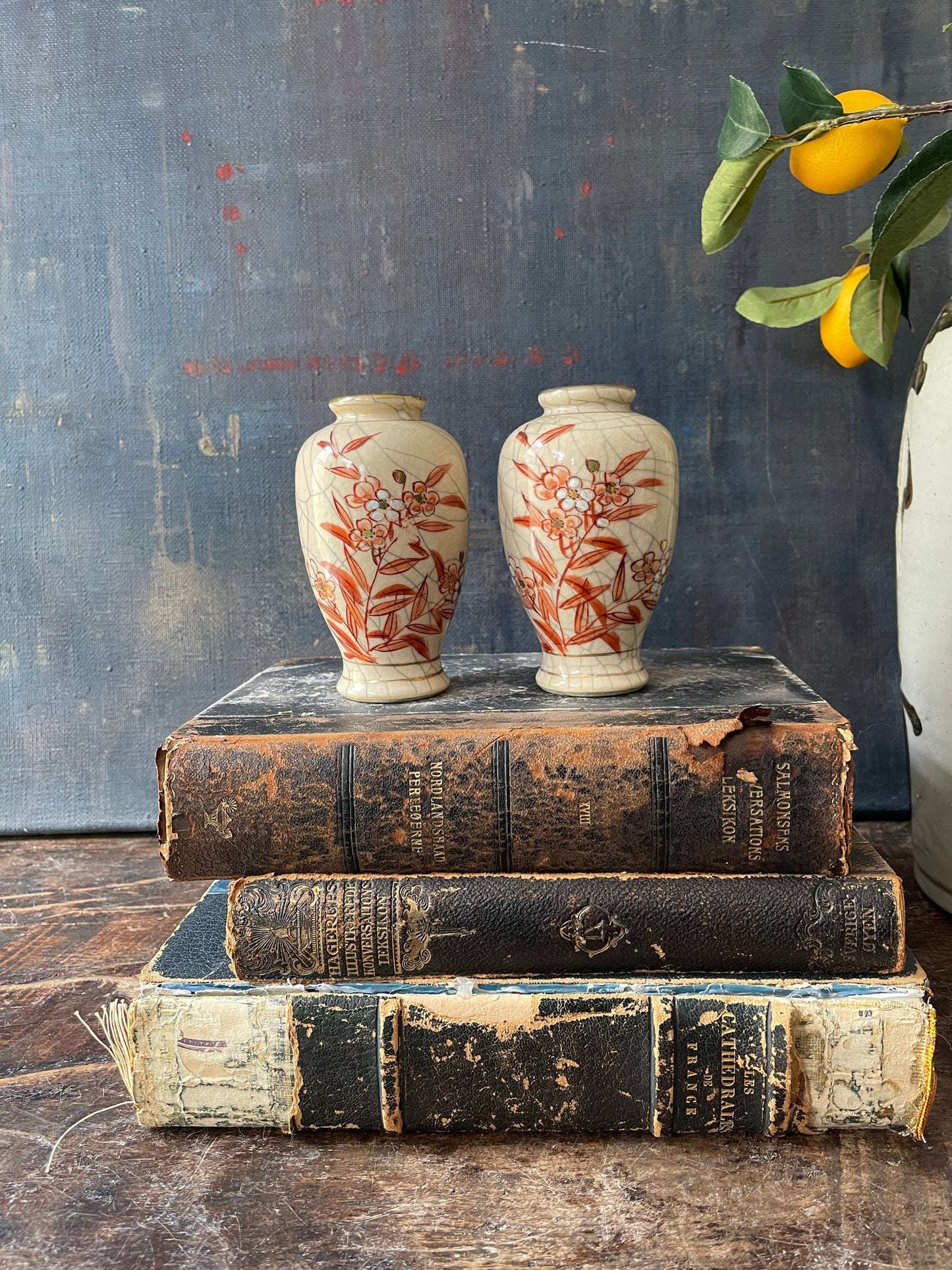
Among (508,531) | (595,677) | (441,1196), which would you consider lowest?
(441,1196)

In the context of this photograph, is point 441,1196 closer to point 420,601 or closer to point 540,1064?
point 540,1064

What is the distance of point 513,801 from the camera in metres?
0.58

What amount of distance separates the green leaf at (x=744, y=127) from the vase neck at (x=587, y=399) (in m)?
0.19

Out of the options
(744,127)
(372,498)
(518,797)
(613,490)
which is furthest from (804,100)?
(518,797)

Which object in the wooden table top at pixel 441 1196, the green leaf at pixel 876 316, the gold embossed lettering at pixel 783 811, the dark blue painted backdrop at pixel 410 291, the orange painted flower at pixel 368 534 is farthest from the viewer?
the dark blue painted backdrop at pixel 410 291

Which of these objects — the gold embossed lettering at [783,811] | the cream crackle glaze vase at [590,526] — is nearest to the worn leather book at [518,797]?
the gold embossed lettering at [783,811]

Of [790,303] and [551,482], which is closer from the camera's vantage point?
[551,482]

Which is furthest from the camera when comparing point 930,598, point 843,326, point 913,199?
point 843,326

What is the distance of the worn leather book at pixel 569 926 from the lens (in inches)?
21.2

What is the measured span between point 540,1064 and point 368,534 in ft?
1.16

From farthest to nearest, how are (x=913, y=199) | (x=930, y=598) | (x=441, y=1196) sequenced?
(x=930, y=598) < (x=913, y=199) < (x=441, y=1196)

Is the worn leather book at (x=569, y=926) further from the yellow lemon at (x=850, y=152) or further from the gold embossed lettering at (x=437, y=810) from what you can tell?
the yellow lemon at (x=850, y=152)

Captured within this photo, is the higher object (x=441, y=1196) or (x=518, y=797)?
(x=518, y=797)

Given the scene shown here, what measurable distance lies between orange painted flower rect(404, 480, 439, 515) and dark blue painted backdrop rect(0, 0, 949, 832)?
299 millimetres
